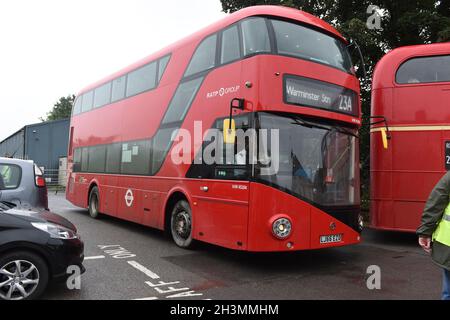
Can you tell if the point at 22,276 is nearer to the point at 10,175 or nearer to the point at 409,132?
the point at 10,175

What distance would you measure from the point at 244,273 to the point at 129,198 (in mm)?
4644

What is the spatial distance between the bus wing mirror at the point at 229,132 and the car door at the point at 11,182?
399 centimetres

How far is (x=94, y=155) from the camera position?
1239 cm

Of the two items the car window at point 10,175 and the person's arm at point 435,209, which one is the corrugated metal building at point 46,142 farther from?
the person's arm at point 435,209

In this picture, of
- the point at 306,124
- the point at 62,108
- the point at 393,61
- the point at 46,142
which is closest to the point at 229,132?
the point at 306,124

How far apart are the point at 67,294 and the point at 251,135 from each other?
3.23m

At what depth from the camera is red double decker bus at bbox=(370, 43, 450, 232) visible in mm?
8188

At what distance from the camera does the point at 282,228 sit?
603cm

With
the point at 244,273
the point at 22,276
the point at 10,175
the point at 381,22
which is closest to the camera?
the point at 22,276

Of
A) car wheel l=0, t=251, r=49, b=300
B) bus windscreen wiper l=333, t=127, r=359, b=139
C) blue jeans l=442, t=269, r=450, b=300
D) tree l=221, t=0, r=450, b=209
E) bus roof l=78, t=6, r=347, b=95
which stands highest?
tree l=221, t=0, r=450, b=209

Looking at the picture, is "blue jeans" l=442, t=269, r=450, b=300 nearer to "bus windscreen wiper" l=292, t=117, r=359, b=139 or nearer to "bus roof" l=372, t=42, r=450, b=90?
"bus windscreen wiper" l=292, t=117, r=359, b=139

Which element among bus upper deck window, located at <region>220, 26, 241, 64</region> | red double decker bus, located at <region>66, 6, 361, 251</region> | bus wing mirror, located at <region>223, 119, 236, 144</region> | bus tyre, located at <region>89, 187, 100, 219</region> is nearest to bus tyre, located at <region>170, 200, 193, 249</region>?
red double decker bus, located at <region>66, 6, 361, 251</region>

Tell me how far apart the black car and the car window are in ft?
9.51

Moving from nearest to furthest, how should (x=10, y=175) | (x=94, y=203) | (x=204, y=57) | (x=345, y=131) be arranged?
(x=345, y=131), (x=204, y=57), (x=10, y=175), (x=94, y=203)
